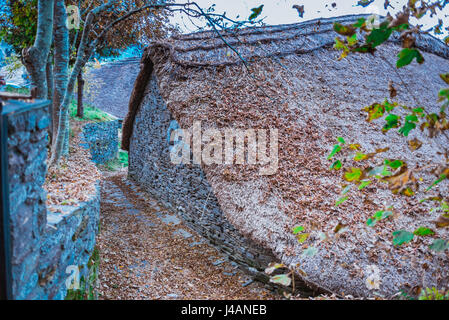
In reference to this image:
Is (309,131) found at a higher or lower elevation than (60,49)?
lower

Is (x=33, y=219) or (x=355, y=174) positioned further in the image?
(x=355, y=174)

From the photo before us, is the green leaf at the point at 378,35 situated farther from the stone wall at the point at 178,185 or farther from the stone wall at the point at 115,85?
the stone wall at the point at 115,85

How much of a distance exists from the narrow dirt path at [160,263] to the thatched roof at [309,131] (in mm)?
934

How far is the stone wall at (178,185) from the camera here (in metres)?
4.71

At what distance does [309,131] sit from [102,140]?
8866 mm

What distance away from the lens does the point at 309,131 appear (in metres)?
5.26

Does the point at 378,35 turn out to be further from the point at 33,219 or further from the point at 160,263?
the point at 160,263

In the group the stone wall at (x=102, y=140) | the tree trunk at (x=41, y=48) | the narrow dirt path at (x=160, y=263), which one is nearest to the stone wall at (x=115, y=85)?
the stone wall at (x=102, y=140)

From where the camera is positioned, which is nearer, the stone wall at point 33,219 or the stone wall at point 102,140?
the stone wall at point 33,219

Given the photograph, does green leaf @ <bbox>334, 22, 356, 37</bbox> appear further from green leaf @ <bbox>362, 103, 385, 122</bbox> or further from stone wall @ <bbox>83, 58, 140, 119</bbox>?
stone wall @ <bbox>83, 58, 140, 119</bbox>

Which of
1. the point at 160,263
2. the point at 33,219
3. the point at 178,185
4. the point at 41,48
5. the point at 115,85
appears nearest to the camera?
the point at 33,219

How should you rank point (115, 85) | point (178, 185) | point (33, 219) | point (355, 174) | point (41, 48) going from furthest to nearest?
point (115, 85) < point (178, 185) < point (41, 48) < point (355, 174) < point (33, 219)

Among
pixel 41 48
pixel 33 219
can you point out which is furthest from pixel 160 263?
pixel 41 48

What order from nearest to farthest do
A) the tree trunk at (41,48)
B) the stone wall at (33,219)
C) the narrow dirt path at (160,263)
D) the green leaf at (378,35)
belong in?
the stone wall at (33,219) → the green leaf at (378,35) → the tree trunk at (41,48) → the narrow dirt path at (160,263)
